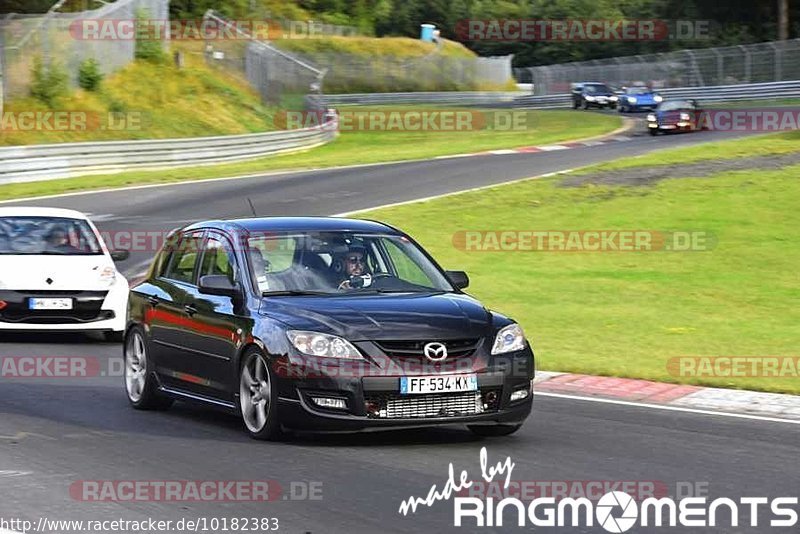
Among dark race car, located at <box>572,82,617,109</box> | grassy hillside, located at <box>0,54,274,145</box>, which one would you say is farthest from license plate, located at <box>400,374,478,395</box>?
dark race car, located at <box>572,82,617,109</box>

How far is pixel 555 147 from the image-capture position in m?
41.2

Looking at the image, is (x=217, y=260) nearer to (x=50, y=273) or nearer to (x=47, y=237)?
(x=50, y=273)

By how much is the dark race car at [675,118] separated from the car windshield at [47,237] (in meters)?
30.8

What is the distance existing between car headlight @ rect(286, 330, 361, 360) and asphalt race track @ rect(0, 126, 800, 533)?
0.60 meters

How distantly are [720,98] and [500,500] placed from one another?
58184 millimetres

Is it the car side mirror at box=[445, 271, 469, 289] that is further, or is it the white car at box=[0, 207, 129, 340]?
the white car at box=[0, 207, 129, 340]

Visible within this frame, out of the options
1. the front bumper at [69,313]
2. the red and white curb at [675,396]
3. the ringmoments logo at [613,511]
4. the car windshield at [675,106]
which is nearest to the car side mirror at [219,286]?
the ringmoments logo at [613,511]

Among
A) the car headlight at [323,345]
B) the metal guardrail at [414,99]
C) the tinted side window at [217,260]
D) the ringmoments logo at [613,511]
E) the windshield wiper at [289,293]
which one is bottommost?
the metal guardrail at [414,99]

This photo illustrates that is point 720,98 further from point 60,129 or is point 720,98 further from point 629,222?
point 629,222

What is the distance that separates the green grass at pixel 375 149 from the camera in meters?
33.4

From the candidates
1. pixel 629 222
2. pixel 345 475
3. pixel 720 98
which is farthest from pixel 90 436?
pixel 720 98

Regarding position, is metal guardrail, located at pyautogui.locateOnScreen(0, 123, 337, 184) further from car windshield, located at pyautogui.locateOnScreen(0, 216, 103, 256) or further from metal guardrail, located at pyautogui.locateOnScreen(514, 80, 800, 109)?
metal guardrail, located at pyautogui.locateOnScreen(514, 80, 800, 109)

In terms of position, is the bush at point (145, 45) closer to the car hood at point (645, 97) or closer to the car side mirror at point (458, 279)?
the car hood at point (645, 97)

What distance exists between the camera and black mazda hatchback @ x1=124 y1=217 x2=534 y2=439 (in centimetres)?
884
